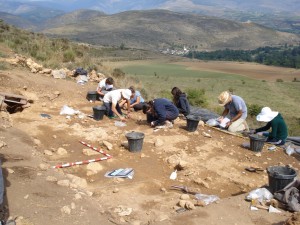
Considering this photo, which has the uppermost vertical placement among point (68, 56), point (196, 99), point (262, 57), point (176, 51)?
point (68, 56)

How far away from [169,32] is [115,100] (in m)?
130

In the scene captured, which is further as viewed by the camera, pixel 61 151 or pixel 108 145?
pixel 108 145

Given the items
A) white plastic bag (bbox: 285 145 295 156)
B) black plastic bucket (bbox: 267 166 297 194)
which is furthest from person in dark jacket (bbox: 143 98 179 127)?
black plastic bucket (bbox: 267 166 297 194)

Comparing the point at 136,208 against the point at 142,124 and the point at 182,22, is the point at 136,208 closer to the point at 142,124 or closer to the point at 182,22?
the point at 142,124

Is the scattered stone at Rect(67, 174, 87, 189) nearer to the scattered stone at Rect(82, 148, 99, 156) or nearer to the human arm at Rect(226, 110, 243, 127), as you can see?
the scattered stone at Rect(82, 148, 99, 156)

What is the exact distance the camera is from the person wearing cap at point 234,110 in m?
8.45

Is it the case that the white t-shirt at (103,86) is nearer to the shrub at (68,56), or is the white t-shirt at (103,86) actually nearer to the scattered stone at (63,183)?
the scattered stone at (63,183)

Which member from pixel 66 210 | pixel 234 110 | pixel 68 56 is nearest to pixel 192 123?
pixel 234 110

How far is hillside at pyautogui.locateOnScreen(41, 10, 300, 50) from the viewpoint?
117312mm

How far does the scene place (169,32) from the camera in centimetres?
13525

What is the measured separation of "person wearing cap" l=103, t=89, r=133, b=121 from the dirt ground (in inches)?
13.8

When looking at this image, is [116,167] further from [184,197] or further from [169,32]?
[169,32]

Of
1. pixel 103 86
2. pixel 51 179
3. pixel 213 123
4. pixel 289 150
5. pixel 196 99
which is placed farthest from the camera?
pixel 196 99

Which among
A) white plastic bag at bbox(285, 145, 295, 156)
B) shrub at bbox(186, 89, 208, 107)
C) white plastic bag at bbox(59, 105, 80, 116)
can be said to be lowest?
shrub at bbox(186, 89, 208, 107)
